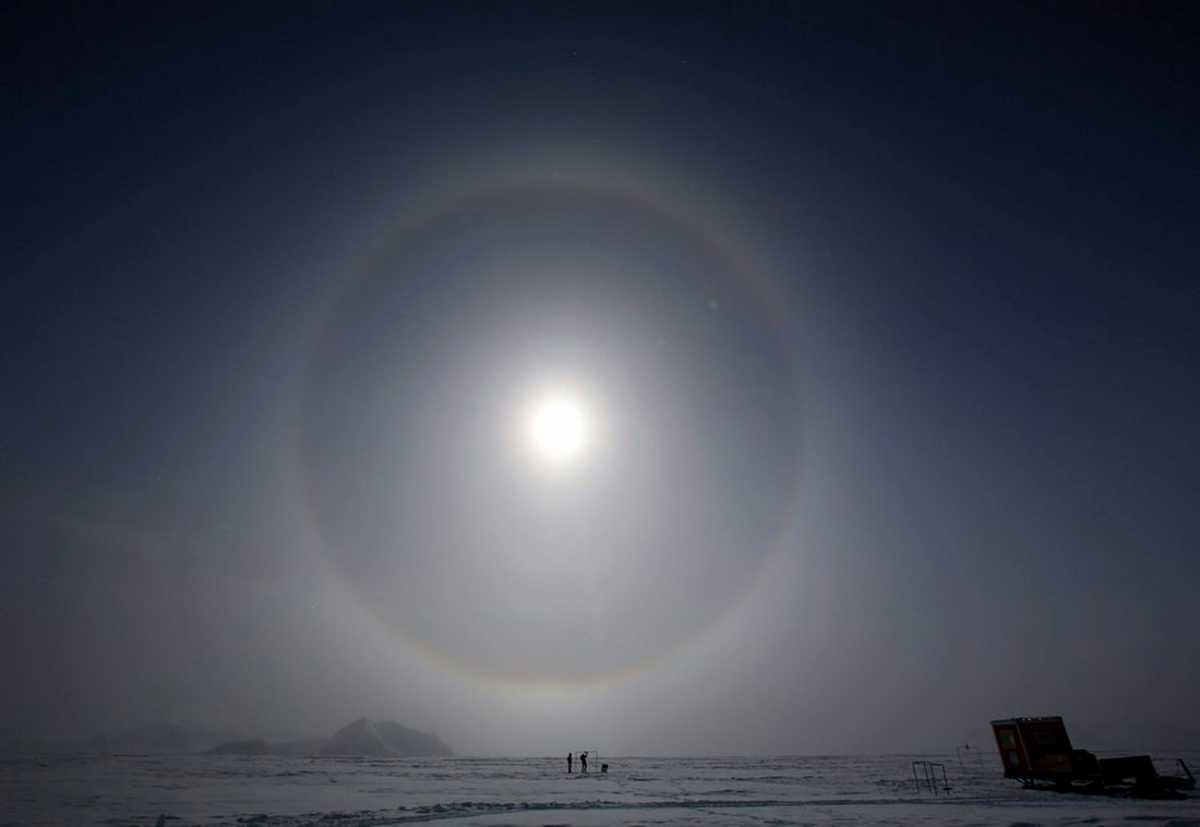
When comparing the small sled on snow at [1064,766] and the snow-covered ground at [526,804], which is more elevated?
the small sled on snow at [1064,766]

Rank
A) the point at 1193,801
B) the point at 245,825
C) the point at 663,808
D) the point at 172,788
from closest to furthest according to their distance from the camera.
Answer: the point at 245,825
the point at 663,808
the point at 1193,801
the point at 172,788

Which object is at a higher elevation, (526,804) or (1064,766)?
(1064,766)

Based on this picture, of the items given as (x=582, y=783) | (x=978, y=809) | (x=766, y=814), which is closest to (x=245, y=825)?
(x=766, y=814)

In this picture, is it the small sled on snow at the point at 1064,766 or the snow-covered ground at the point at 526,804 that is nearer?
the snow-covered ground at the point at 526,804

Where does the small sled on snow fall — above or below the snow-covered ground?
above

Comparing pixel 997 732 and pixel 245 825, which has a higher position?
pixel 997 732

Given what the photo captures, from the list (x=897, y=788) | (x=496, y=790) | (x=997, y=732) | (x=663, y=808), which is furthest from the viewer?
(x=997, y=732)

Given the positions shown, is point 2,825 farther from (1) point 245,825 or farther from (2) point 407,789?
(2) point 407,789

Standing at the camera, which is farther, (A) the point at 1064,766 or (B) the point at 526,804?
(A) the point at 1064,766
